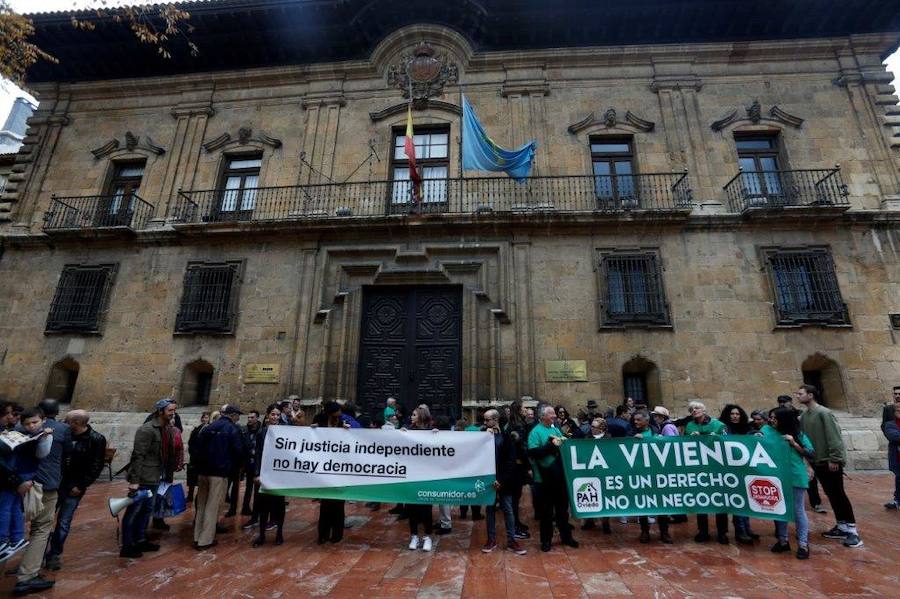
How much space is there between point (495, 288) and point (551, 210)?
2.56m

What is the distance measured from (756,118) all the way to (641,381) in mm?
8365

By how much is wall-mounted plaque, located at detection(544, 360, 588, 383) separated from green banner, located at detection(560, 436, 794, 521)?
15.8 ft

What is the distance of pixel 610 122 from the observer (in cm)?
1230

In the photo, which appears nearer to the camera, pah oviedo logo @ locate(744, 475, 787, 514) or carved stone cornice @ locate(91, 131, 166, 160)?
pah oviedo logo @ locate(744, 475, 787, 514)

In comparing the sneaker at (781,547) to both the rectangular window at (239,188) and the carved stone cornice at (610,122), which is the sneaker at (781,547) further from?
the rectangular window at (239,188)

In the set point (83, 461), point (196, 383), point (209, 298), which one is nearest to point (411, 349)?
point (209, 298)

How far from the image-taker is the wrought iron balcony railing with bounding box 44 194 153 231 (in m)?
12.8

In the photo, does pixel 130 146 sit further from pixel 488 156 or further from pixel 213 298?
pixel 488 156

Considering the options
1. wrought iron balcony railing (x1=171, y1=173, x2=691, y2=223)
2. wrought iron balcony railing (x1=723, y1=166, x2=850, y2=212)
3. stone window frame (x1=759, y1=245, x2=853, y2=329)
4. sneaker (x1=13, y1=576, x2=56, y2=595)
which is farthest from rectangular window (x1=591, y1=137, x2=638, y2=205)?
sneaker (x1=13, y1=576, x2=56, y2=595)

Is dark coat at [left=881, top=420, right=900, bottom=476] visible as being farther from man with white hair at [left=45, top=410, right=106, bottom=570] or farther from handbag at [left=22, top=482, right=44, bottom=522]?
handbag at [left=22, top=482, right=44, bottom=522]

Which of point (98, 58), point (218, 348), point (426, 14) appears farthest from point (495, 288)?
point (98, 58)

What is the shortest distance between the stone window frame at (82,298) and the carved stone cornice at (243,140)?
15.0 ft

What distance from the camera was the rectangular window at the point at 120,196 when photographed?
12930 mm

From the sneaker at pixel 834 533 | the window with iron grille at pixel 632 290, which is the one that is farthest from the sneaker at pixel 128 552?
the window with iron grille at pixel 632 290
